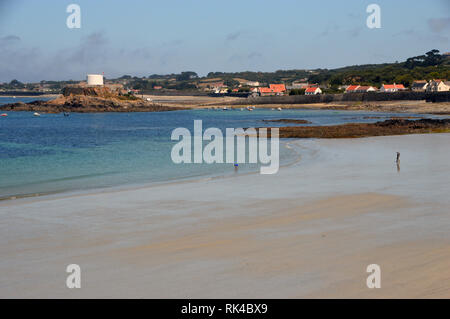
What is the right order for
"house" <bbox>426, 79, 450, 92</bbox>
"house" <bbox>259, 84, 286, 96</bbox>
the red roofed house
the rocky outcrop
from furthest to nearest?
1. "house" <bbox>259, 84, 286, 96</bbox>
2. the red roofed house
3. the rocky outcrop
4. "house" <bbox>426, 79, 450, 92</bbox>

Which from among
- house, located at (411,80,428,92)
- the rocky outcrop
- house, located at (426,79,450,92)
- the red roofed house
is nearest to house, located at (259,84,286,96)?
the red roofed house

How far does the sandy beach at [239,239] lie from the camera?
695 cm

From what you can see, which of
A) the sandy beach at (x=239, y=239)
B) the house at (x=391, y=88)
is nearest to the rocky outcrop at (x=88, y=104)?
the house at (x=391, y=88)

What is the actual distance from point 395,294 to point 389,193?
7.67 metres

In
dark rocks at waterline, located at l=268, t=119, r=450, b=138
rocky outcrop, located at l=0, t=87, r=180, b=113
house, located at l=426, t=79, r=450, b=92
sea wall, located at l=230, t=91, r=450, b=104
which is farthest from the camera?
rocky outcrop, located at l=0, t=87, r=180, b=113

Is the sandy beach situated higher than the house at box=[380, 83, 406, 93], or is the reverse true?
the house at box=[380, 83, 406, 93]

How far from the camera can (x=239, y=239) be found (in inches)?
374

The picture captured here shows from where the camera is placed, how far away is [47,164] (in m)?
24.5

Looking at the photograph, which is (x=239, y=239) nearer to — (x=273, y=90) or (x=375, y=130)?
(x=375, y=130)

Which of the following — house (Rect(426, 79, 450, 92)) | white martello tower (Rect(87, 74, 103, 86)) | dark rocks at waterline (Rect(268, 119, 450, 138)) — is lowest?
dark rocks at waterline (Rect(268, 119, 450, 138))

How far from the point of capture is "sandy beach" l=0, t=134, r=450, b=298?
695cm

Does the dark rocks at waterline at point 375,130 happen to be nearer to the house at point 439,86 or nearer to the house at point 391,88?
the house at point 439,86

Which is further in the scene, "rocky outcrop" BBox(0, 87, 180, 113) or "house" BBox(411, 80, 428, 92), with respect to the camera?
"rocky outcrop" BBox(0, 87, 180, 113)

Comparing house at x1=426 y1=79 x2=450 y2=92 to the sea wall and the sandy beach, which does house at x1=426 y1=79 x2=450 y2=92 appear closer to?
the sea wall
